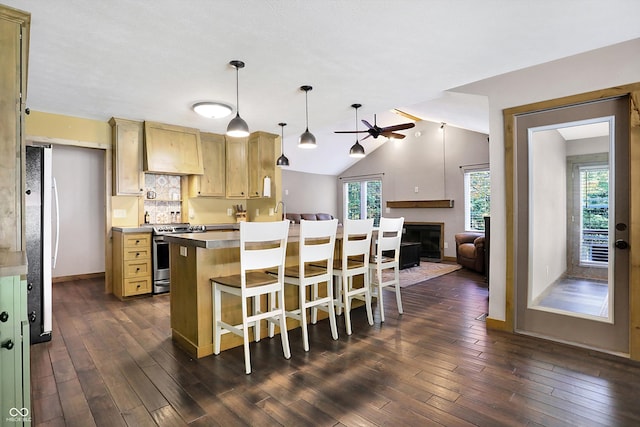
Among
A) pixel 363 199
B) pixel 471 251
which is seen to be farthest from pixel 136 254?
pixel 363 199

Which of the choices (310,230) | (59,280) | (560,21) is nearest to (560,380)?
(310,230)

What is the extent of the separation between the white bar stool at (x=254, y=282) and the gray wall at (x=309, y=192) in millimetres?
6111

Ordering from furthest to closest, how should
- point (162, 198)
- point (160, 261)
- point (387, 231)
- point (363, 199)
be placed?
point (363, 199) → point (162, 198) → point (160, 261) → point (387, 231)

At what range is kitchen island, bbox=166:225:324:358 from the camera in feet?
8.50

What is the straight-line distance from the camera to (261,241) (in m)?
2.40

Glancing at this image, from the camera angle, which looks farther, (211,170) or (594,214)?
(211,170)

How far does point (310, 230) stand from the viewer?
2.71m

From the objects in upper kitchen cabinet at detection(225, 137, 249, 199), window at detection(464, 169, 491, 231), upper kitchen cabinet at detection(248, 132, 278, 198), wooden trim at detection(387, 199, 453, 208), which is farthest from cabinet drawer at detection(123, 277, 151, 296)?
window at detection(464, 169, 491, 231)

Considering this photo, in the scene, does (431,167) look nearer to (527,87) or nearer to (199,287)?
(527,87)

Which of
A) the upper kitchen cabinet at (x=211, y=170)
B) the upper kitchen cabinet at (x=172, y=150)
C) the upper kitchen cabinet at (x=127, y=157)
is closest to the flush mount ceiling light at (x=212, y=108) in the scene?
the upper kitchen cabinet at (x=172, y=150)

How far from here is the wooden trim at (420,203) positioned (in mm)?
7496

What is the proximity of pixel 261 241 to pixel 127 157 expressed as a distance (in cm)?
335

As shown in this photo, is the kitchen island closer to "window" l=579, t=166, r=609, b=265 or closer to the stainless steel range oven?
the stainless steel range oven

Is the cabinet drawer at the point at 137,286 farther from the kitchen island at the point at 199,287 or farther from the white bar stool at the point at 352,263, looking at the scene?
the white bar stool at the point at 352,263
